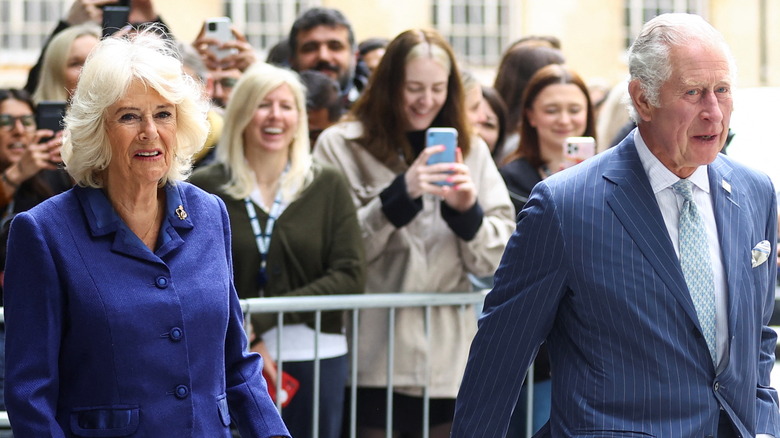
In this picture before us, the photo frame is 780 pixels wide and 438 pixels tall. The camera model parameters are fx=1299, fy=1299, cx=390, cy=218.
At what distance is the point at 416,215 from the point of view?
215 inches

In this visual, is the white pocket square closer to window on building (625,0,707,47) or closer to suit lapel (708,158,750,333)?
suit lapel (708,158,750,333)

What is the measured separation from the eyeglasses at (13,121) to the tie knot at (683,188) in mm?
3615

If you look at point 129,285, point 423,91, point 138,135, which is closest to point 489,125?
point 423,91

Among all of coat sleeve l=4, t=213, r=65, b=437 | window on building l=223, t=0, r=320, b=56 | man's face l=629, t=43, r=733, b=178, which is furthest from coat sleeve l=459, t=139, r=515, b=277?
window on building l=223, t=0, r=320, b=56

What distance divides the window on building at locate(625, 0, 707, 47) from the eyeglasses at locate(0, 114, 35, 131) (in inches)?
850

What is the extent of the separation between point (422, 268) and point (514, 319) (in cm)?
195

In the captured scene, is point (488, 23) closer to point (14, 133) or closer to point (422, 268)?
point (14, 133)

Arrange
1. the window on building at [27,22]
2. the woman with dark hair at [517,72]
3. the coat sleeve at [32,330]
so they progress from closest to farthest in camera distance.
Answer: the coat sleeve at [32,330]
the woman with dark hair at [517,72]
the window on building at [27,22]

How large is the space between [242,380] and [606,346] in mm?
1013

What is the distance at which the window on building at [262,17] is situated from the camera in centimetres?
2544

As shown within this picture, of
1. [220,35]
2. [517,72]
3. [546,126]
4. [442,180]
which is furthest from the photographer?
[517,72]

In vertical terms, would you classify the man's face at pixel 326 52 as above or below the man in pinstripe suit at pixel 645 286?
above

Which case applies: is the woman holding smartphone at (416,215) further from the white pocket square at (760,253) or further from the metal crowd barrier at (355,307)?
the white pocket square at (760,253)

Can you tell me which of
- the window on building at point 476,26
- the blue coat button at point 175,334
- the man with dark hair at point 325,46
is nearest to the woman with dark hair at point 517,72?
the man with dark hair at point 325,46
